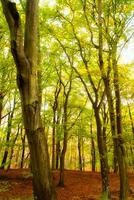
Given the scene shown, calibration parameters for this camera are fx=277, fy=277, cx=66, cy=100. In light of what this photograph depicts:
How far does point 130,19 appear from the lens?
1073cm

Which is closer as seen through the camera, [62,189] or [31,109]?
[31,109]

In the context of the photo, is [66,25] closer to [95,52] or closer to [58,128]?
[95,52]

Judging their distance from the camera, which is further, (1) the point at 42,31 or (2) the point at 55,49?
(2) the point at 55,49

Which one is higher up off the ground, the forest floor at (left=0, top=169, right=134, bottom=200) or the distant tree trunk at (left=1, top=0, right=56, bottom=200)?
the distant tree trunk at (left=1, top=0, right=56, bottom=200)

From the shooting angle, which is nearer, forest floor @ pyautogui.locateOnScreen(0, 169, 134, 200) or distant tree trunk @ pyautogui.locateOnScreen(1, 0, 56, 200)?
distant tree trunk @ pyautogui.locateOnScreen(1, 0, 56, 200)

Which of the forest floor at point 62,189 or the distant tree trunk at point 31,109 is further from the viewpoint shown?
the forest floor at point 62,189

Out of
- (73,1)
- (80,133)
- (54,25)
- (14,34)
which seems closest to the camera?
(14,34)

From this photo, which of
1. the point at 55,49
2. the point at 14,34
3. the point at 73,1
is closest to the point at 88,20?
the point at 73,1

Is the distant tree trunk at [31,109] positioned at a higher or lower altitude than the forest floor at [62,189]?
higher

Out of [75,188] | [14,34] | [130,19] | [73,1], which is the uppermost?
[73,1]

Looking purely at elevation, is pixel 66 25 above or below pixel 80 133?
above

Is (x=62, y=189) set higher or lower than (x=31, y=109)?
lower

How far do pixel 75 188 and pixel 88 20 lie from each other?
398 inches

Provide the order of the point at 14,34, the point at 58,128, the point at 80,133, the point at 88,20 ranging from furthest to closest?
the point at 80,133 < the point at 58,128 < the point at 88,20 < the point at 14,34
